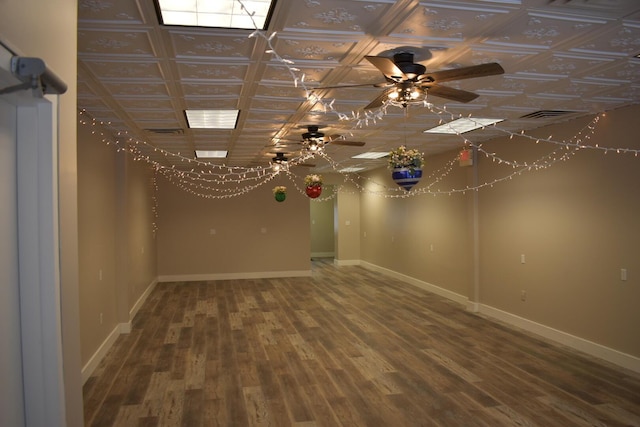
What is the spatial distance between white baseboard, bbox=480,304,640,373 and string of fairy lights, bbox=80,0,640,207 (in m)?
2.00

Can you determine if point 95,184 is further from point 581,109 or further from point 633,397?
point 633,397

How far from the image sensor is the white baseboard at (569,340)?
509 cm

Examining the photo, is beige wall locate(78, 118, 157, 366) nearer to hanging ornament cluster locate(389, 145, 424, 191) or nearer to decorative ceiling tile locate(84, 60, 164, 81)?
decorative ceiling tile locate(84, 60, 164, 81)

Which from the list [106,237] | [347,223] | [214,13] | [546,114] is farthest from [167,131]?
[347,223]

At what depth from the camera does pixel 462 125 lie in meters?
6.47

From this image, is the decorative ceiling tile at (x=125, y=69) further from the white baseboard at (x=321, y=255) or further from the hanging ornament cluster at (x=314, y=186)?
the white baseboard at (x=321, y=255)

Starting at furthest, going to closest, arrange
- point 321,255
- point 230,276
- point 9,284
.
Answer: point 321,255 → point 230,276 → point 9,284

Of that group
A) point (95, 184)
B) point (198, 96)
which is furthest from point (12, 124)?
point (95, 184)

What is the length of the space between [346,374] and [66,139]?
12.7 ft

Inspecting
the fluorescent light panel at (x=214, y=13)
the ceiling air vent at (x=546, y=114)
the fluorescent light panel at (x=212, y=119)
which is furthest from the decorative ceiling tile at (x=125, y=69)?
the ceiling air vent at (x=546, y=114)

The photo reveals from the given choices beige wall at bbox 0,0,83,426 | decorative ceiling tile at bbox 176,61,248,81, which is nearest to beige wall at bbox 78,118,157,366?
decorative ceiling tile at bbox 176,61,248,81

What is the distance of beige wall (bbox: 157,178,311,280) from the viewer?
11.4m

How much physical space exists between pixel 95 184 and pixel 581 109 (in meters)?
5.51

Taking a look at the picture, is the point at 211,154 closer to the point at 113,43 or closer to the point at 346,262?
the point at 113,43
